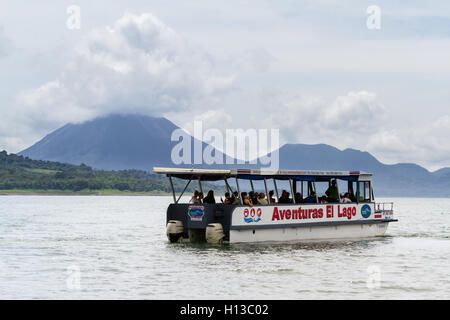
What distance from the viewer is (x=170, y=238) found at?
32000 mm

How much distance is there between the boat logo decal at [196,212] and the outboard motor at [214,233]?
0.89m

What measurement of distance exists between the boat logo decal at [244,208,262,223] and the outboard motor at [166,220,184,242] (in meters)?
3.13

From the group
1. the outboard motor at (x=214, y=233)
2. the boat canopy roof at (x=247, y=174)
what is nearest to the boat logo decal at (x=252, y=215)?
the outboard motor at (x=214, y=233)

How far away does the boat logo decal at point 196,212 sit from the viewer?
3063 cm

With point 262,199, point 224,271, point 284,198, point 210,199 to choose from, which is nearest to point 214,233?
point 210,199

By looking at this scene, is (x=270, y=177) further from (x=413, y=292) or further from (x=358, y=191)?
(x=413, y=292)

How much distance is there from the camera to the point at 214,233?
2969 cm

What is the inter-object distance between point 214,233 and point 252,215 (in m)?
1.95

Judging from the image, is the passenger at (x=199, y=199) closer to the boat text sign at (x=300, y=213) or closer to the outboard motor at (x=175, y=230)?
the outboard motor at (x=175, y=230)

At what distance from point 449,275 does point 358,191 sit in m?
12.2

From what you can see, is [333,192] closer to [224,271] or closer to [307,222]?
[307,222]
